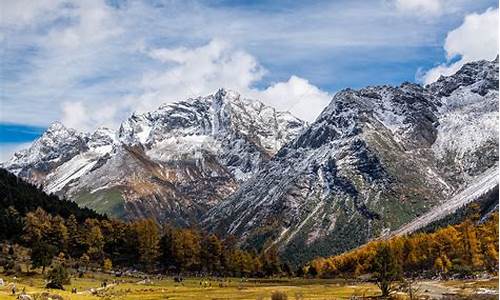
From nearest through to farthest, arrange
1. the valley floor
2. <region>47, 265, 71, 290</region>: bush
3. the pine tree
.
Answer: the valley floor < <region>47, 265, 71, 290</region>: bush < the pine tree

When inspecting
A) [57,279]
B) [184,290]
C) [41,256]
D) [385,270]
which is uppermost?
[41,256]

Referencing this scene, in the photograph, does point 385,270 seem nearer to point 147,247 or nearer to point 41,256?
point 41,256

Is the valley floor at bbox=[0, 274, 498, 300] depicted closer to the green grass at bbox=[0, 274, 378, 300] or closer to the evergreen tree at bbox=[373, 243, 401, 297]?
the green grass at bbox=[0, 274, 378, 300]

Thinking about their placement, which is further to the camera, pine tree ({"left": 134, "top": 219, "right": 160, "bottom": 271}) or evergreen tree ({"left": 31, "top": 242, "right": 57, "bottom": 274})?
pine tree ({"left": 134, "top": 219, "right": 160, "bottom": 271})

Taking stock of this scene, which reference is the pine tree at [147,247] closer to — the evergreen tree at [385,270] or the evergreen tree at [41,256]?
the evergreen tree at [41,256]

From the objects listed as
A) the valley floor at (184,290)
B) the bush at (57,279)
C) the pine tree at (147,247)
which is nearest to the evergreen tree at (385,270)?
the valley floor at (184,290)

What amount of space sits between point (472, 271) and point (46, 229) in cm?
14036

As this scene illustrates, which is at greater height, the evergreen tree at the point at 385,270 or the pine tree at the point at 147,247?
the pine tree at the point at 147,247

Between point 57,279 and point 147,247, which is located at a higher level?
point 147,247

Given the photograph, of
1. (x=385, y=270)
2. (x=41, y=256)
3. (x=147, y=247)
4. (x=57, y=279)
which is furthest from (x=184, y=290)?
(x=147, y=247)

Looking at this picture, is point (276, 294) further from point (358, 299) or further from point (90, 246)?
point (90, 246)

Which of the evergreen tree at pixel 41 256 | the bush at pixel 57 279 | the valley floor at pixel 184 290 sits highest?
the evergreen tree at pixel 41 256

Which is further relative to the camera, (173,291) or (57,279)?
(173,291)

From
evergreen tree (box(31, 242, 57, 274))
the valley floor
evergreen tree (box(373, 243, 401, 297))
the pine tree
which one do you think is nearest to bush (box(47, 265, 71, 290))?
the valley floor
